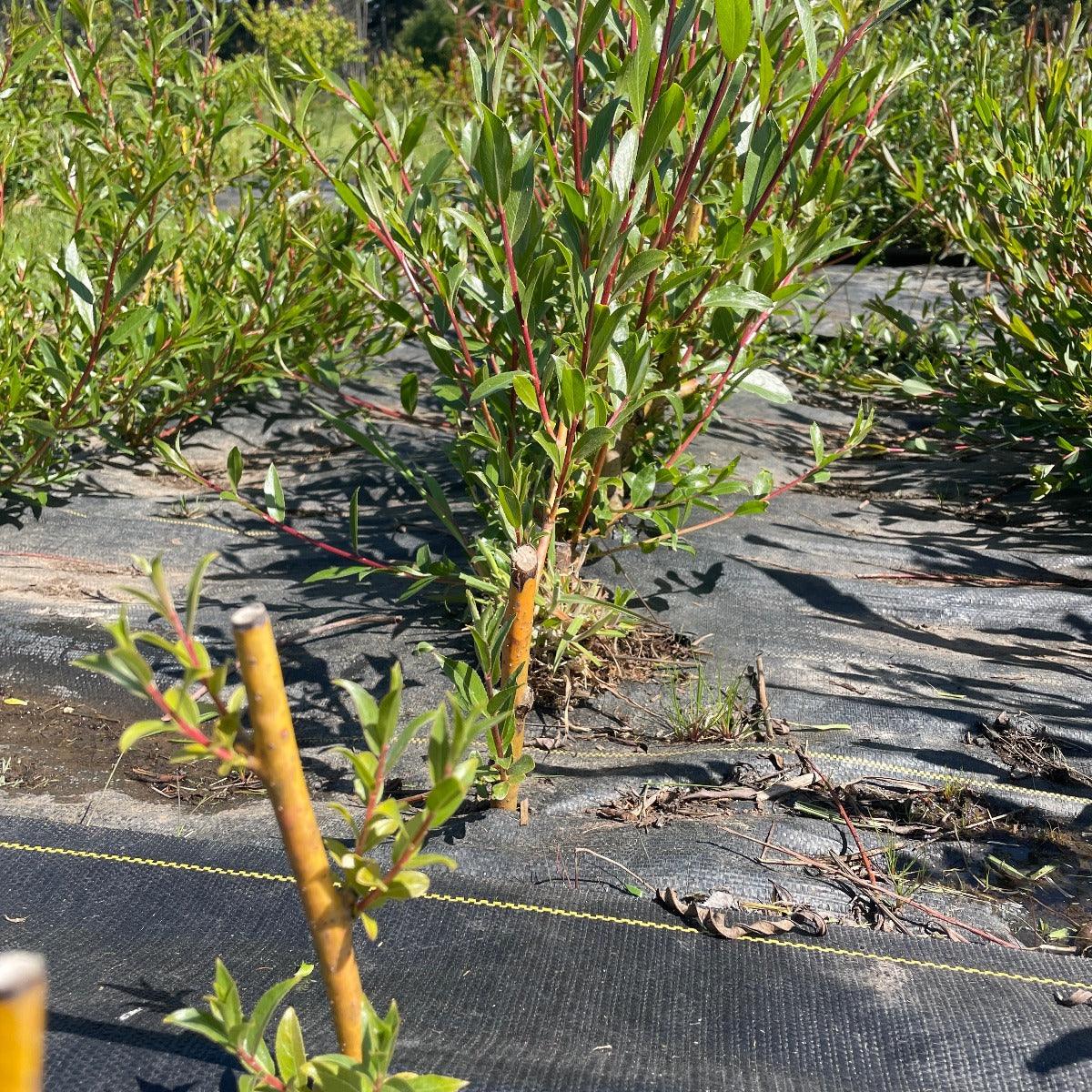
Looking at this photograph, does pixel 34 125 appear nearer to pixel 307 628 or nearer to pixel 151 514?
pixel 151 514

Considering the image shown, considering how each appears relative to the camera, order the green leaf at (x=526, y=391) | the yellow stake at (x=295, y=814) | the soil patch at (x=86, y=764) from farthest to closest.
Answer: the soil patch at (x=86, y=764) → the green leaf at (x=526, y=391) → the yellow stake at (x=295, y=814)

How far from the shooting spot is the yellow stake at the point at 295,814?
2.46 feet

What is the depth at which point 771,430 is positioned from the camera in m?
3.67

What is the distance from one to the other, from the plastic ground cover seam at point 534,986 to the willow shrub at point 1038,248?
1.85 metres

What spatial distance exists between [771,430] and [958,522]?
35.4 inches

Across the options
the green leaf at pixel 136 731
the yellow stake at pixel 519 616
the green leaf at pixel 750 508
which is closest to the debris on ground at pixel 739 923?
the yellow stake at pixel 519 616

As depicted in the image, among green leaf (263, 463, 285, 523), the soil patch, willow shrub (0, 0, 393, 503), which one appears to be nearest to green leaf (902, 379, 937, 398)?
willow shrub (0, 0, 393, 503)

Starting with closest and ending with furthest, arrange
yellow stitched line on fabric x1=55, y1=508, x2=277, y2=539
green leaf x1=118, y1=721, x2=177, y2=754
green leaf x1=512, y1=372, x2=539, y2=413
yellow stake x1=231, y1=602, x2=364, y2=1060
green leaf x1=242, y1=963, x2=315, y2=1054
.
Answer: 1. green leaf x1=118, y1=721, x2=177, y2=754
2. yellow stake x1=231, y1=602, x2=364, y2=1060
3. green leaf x1=242, y1=963, x2=315, y2=1054
4. green leaf x1=512, y1=372, x2=539, y2=413
5. yellow stitched line on fabric x1=55, y1=508, x2=277, y2=539

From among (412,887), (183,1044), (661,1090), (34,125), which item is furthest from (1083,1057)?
(34,125)

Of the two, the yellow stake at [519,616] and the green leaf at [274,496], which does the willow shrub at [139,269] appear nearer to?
the green leaf at [274,496]

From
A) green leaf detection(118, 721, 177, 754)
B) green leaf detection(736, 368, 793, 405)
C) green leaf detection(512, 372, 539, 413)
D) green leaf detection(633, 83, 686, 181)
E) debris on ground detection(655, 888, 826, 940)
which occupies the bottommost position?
debris on ground detection(655, 888, 826, 940)

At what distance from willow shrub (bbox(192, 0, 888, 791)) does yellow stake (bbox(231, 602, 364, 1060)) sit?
63cm

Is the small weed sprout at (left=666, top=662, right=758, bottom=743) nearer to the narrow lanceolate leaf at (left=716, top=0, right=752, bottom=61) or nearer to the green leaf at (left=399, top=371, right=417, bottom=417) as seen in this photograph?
the green leaf at (left=399, top=371, right=417, bottom=417)

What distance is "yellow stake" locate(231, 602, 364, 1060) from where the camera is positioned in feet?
2.46
